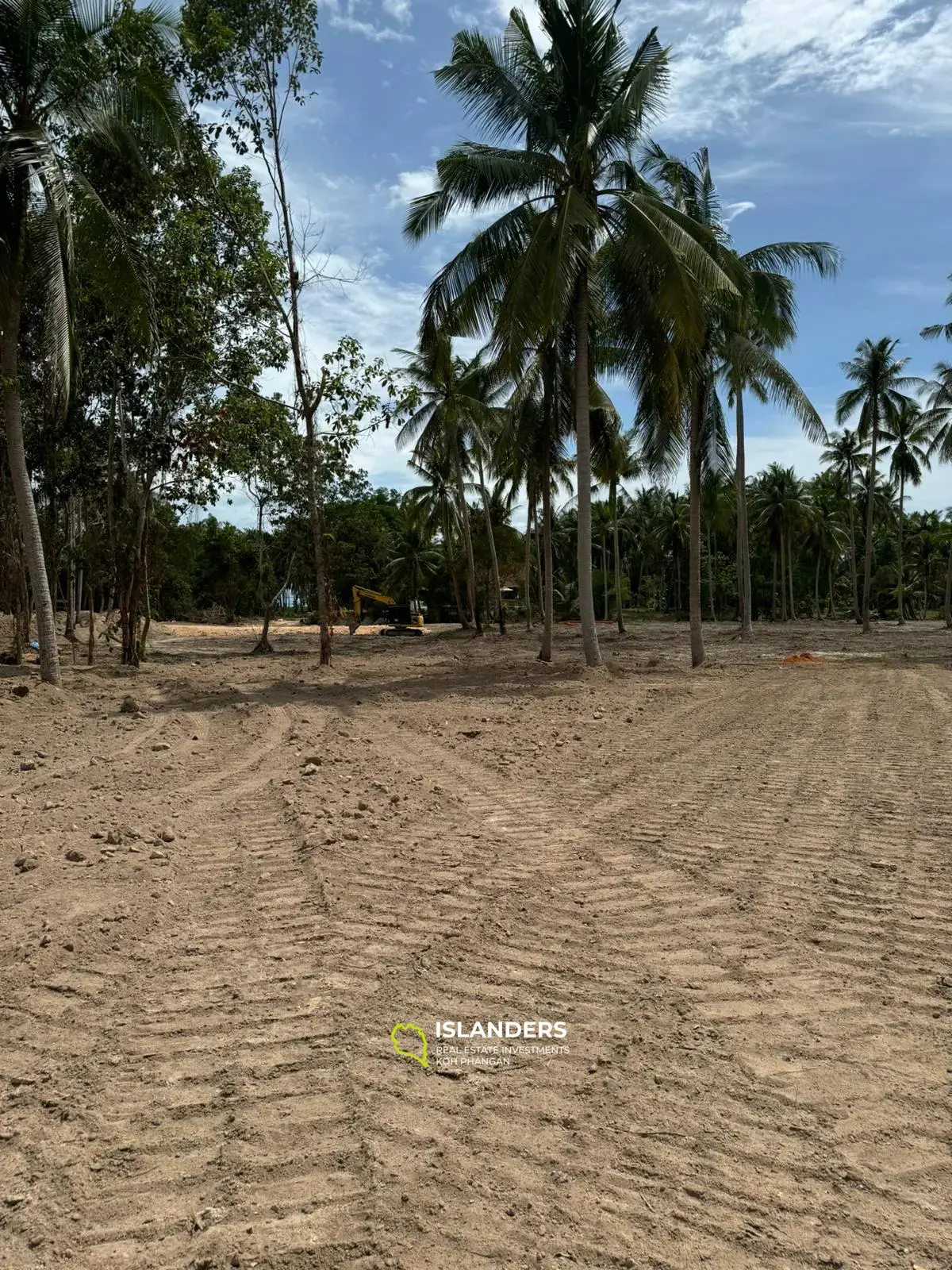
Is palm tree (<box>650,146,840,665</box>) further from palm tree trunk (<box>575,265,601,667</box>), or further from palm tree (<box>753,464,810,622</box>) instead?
palm tree (<box>753,464,810,622</box>)

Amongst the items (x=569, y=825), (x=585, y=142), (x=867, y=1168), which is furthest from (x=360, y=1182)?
(x=585, y=142)

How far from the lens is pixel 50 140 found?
1155 cm

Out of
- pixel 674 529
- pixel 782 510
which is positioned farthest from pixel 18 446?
pixel 674 529

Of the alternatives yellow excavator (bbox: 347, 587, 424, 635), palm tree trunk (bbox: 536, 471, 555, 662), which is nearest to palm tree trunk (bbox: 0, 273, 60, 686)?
palm tree trunk (bbox: 536, 471, 555, 662)

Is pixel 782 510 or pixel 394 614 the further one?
pixel 782 510

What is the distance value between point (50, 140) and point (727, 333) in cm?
1210

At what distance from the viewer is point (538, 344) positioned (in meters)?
17.0

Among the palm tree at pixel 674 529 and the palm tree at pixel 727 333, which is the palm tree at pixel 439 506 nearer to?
the palm tree at pixel 727 333

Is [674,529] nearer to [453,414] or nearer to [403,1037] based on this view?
[453,414]

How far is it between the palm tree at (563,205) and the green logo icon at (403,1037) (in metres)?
12.2

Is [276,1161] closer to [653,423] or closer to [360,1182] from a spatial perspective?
[360,1182]

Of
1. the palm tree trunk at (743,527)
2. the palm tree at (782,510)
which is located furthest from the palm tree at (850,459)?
the palm tree trunk at (743,527)

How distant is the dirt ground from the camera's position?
207cm

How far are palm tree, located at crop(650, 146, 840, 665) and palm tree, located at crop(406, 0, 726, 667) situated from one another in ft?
5.26
